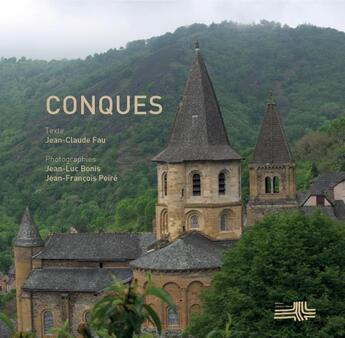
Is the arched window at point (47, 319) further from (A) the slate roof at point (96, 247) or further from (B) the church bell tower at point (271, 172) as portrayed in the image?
(B) the church bell tower at point (271, 172)

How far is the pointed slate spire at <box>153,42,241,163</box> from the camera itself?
135 feet

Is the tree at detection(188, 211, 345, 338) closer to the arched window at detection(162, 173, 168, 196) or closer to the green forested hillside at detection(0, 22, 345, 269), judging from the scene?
the arched window at detection(162, 173, 168, 196)

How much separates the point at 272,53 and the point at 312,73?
13264 millimetres

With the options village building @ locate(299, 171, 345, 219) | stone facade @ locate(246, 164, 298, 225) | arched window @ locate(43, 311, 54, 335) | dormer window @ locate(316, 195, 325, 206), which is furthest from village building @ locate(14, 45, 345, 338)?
dormer window @ locate(316, 195, 325, 206)

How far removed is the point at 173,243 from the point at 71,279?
769cm

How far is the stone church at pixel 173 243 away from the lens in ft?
127

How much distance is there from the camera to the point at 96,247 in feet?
151

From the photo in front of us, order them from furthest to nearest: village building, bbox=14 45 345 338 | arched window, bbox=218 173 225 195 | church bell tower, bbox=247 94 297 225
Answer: church bell tower, bbox=247 94 297 225
arched window, bbox=218 173 225 195
village building, bbox=14 45 345 338

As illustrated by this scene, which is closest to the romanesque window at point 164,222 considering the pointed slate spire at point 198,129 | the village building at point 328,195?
the pointed slate spire at point 198,129

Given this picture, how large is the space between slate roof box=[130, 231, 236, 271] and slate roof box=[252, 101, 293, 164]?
16.6 metres

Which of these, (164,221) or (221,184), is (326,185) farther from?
(221,184)

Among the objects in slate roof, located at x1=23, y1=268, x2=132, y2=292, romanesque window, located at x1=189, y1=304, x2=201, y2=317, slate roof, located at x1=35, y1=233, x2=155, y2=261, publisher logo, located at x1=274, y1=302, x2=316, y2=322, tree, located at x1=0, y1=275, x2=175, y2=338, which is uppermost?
tree, located at x1=0, y1=275, x2=175, y2=338

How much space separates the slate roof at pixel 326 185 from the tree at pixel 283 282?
44.3m

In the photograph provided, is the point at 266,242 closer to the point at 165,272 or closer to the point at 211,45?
the point at 165,272
